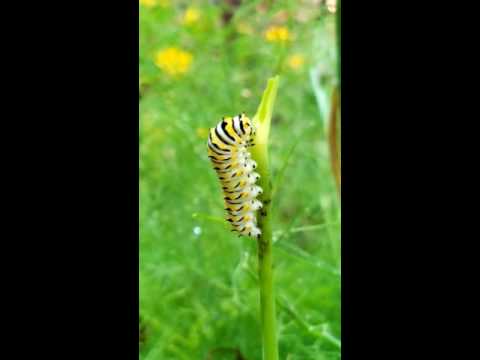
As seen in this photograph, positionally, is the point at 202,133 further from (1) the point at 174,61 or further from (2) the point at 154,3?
(2) the point at 154,3

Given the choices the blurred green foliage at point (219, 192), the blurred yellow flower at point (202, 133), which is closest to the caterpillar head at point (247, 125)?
the blurred green foliage at point (219, 192)

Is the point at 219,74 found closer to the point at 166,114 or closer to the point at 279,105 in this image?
the point at 166,114

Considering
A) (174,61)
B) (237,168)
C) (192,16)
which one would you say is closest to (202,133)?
(174,61)

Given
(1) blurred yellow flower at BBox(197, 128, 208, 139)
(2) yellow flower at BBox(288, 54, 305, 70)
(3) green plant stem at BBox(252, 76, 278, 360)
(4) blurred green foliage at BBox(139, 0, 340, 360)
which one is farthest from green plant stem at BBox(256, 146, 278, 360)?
(2) yellow flower at BBox(288, 54, 305, 70)

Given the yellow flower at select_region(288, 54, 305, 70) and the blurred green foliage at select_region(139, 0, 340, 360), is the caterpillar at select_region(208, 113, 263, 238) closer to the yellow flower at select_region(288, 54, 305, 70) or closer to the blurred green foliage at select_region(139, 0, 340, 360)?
the blurred green foliage at select_region(139, 0, 340, 360)

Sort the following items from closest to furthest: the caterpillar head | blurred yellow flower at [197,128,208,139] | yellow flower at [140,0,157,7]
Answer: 1. the caterpillar head
2. blurred yellow flower at [197,128,208,139]
3. yellow flower at [140,0,157,7]

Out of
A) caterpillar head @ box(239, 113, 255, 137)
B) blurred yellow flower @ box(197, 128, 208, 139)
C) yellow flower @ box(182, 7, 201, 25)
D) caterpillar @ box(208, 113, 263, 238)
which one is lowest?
caterpillar @ box(208, 113, 263, 238)

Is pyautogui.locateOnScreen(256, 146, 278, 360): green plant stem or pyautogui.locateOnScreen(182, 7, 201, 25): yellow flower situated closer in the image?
pyautogui.locateOnScreen(256, 146, 278, 360): green plant stem

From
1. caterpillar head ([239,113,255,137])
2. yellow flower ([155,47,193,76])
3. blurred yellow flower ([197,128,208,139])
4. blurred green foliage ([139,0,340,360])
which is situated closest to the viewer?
caterpillar head ([239,113,255,137])
